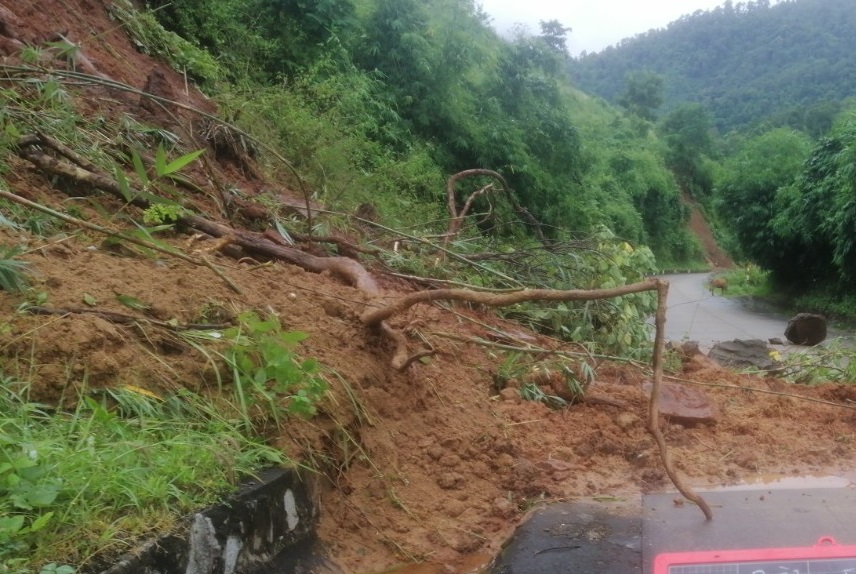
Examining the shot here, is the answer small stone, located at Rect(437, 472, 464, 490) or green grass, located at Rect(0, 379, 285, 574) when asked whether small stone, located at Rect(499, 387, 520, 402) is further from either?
green grass, located at Rect(0, 379, 285, 574)

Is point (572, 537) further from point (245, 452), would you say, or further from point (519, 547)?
point (245, 452)

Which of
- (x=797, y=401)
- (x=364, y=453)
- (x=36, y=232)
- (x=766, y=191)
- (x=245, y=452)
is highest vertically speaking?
(x=36, y=232)

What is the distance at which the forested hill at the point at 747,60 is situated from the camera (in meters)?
63.6

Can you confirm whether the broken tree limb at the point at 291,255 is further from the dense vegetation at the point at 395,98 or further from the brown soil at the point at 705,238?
the brown soil at the point at 705,238

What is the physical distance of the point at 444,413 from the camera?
4.24 m

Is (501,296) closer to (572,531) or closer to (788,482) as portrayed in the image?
(572,531)

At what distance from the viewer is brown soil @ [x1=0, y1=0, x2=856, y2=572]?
3172mm

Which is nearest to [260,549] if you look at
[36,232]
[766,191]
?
[36,232]

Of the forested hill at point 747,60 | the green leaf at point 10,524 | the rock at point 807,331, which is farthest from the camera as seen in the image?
the forested hill at point 747,60

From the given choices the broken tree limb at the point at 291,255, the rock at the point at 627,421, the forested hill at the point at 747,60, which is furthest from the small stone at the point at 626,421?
the forested hill at the point at 747,60

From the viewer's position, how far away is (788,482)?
3.91 metres

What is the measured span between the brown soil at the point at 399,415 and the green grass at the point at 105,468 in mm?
151

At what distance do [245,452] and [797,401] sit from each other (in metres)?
3.85

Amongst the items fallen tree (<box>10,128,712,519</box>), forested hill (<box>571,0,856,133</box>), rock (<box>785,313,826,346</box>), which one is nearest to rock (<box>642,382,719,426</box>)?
fallen tree (<box>10,128,712,519</box>)
